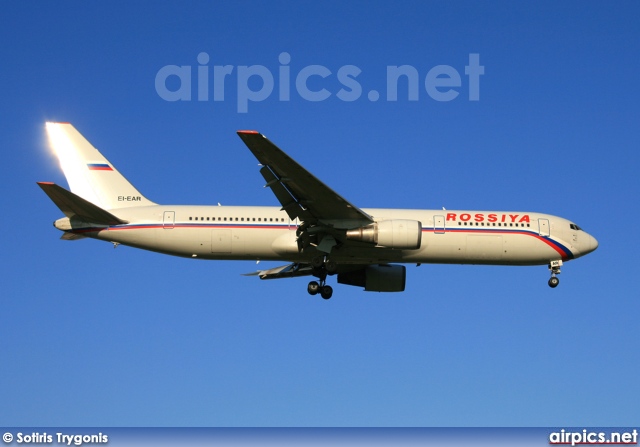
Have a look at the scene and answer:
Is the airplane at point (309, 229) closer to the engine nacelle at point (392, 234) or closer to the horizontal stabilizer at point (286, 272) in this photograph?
the engine nacelle at point (392, 234)

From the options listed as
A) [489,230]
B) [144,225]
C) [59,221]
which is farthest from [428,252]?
[59,221]

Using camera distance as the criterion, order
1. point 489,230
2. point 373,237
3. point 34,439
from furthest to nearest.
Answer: point 489,230
point 373,237
point 34,439

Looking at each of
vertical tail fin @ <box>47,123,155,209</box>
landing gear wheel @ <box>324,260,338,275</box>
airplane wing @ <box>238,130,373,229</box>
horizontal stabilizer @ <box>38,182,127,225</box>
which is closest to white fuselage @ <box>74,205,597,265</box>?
landing gear wheel @ <box>324,260,338,275</box>

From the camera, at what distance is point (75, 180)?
38656 mm

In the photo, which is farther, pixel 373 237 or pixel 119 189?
pixel 119 189

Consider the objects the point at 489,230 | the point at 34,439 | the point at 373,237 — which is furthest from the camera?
the point at 489,230

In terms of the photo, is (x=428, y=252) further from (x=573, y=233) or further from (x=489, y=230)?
(x=573, y=233)

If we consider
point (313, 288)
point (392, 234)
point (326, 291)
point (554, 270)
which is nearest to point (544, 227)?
point (554, 270)

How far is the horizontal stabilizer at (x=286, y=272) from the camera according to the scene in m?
40.7

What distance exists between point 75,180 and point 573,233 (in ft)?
72.5

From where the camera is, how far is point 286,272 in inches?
1612

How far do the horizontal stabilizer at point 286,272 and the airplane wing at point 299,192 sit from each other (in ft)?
18.6

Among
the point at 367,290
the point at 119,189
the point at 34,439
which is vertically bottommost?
the point at 34,439

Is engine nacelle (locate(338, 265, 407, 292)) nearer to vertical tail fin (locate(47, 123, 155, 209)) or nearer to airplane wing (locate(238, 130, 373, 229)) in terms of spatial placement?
airplane wing (locate(238, 130, 373, 229))
